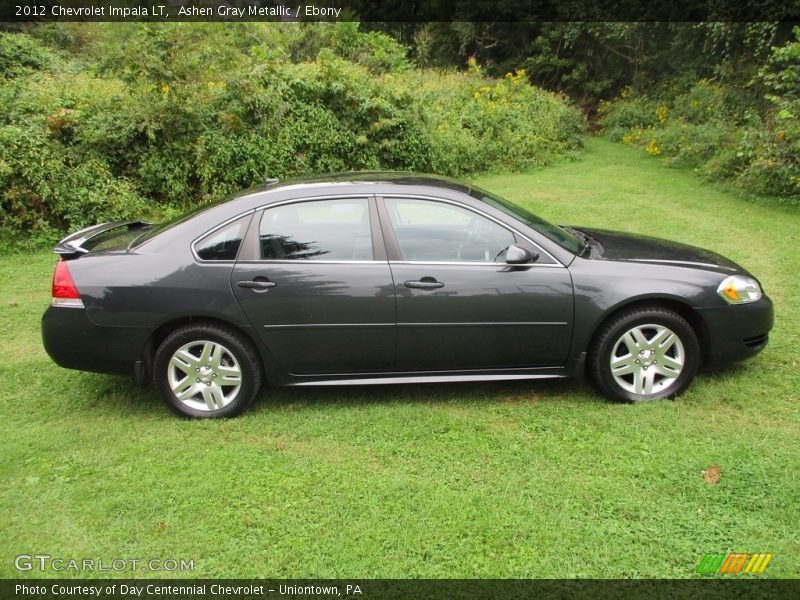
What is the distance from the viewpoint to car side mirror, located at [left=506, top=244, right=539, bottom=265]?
388cm

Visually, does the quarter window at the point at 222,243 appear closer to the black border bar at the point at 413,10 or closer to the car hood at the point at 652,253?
the car hood at the point at 652,253

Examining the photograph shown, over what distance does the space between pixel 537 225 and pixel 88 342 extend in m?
2.98

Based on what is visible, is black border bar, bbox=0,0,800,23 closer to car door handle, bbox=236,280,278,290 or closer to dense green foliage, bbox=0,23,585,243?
dense green foliage, bbox=0,23,585,243

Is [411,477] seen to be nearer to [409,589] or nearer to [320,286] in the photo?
[409,589]

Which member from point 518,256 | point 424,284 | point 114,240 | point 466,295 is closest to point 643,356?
point 518,256

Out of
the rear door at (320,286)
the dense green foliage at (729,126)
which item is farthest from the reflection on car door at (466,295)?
the dense green foliage at (729,126)

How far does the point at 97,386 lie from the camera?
4.53 m

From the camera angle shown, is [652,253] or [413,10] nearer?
[652,253]

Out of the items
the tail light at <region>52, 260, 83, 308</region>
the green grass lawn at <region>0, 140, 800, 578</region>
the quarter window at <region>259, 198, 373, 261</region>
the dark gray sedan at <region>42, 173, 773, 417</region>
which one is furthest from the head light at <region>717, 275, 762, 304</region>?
the tail light at <region>52, 260, 83, 308</region>

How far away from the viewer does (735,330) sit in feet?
13.4

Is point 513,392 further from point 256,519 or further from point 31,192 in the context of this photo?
point 31,192

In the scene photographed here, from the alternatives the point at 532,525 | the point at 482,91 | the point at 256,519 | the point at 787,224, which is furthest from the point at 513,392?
the point at 482,91

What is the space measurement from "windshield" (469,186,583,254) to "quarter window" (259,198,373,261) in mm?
808

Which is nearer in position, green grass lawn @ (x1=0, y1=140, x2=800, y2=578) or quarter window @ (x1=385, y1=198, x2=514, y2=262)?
green grass lawn @ (x1=0, y1=140, x2=800, y2=578)
